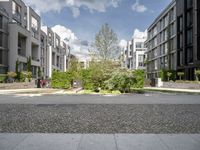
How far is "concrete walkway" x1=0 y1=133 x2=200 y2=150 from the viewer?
6.02 metres

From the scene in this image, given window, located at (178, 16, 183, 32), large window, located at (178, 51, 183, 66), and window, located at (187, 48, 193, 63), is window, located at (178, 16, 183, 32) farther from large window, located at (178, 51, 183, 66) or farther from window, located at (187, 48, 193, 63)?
window, located at (187, 48, 193, 63)

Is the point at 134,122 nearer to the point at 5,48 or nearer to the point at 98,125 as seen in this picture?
the point at 98,125

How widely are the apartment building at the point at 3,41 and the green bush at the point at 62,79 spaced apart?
64.6ft

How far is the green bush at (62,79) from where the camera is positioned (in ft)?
123

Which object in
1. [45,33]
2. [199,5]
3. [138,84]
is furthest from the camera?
[45,33]

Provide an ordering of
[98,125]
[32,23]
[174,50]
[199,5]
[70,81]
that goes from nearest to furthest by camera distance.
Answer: [98,125], [70,81], [199,5], [174,50], [32,23]

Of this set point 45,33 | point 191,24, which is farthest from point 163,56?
point 45,33

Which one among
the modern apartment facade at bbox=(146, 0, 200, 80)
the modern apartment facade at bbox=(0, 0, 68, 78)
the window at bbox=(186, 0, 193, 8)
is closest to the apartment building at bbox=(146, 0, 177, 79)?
the modern apartment facade at bbox=(146, 0, 200, 80)

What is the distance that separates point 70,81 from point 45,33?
56738mm

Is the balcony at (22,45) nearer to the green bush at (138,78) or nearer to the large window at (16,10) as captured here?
the large window at (16,10)

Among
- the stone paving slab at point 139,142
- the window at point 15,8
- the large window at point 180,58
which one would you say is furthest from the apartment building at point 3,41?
the stone paving slab at point 139,142

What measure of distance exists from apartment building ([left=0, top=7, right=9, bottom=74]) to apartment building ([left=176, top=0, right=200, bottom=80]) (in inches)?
1428

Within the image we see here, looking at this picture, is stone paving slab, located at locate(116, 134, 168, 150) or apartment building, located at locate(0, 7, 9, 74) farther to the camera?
apartment building, located at locate(0, 7, 9, 74)

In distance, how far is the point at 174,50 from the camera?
65.5 m
